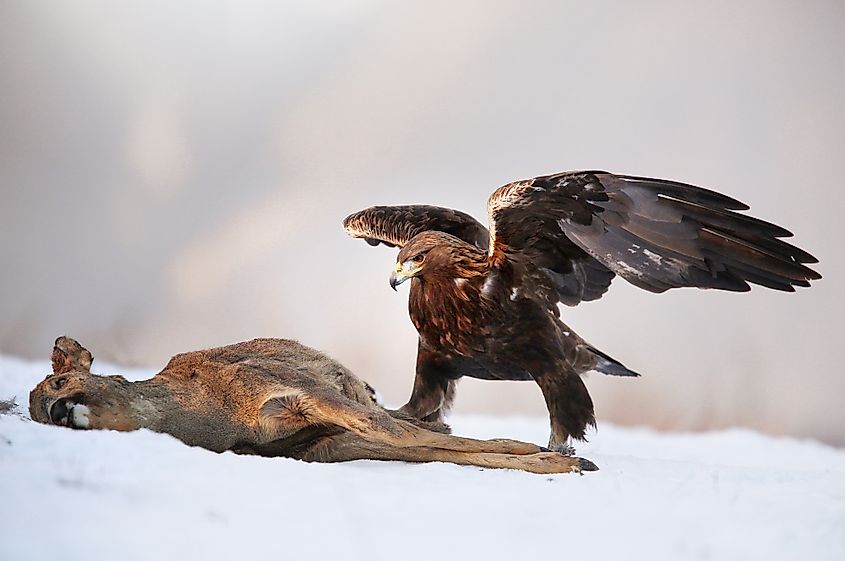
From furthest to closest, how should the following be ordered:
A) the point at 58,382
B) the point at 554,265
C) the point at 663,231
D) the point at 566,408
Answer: the point at 554,265 → the point at 566,408 → the point at 663,231 → the point at 58,382

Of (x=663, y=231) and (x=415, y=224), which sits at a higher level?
(x=415, y=224)

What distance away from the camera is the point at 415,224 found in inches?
77.5

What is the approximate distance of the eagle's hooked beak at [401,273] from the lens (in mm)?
1635

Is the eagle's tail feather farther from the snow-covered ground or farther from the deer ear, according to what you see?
the deer ear

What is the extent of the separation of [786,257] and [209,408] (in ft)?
3.09

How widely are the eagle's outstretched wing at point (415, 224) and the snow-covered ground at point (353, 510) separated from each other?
0.78 m

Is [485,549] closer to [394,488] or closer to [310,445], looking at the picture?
[394,488]

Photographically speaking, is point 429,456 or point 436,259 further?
point 436,259

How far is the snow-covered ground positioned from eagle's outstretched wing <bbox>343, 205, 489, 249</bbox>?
78cm

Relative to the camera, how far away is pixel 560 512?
104 centimetres

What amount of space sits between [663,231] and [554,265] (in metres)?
0.27

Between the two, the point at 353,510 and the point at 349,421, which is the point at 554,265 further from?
the point at 353,510

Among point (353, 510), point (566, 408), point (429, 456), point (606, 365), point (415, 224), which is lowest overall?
point (353, 510)

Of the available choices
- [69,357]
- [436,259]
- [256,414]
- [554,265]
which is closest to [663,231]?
[554,265]
